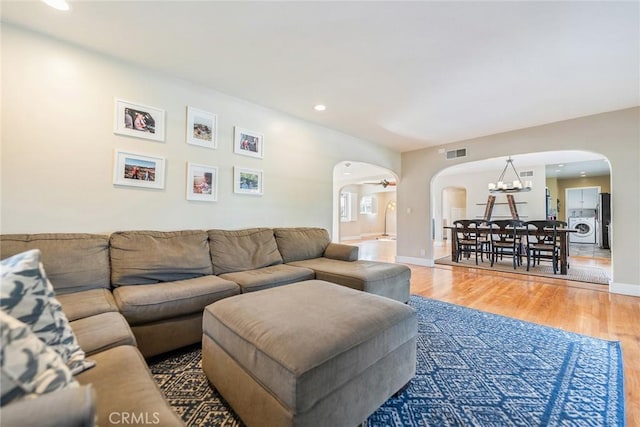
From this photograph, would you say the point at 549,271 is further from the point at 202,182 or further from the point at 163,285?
the point at 163,285

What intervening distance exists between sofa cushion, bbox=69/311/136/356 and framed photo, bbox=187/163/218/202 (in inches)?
63.8

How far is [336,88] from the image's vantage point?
3020mm

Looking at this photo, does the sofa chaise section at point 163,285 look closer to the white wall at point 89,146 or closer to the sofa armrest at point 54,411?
the white wall at point 89,146

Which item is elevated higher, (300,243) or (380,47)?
(380,47)

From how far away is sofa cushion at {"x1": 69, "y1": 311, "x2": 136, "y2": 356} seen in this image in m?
1.16

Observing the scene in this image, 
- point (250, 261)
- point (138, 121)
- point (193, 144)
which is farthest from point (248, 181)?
point (138, 121)

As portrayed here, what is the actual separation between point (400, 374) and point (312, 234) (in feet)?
7.61

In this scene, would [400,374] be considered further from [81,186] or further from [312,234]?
[81,186]

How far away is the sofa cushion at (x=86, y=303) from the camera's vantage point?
4.96ft

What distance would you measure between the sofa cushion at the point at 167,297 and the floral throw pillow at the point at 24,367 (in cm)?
119

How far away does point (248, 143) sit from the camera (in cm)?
338

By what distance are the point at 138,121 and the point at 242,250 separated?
1601 millimetres

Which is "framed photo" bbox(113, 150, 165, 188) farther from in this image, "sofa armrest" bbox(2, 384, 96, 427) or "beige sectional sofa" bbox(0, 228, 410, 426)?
"sofa armrest" bbox(2, 384, 96, 427)

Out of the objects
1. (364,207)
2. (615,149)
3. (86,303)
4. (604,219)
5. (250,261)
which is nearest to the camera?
(86,303)
